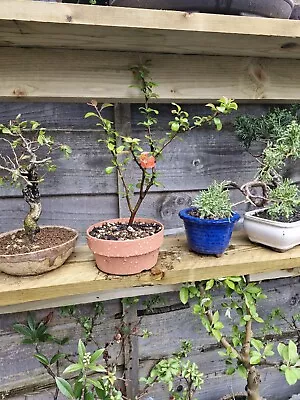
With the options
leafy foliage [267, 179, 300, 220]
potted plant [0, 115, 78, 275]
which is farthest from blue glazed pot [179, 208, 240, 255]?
potted plant [0, 115, 78, 275]

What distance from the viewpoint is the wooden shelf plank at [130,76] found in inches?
30.5

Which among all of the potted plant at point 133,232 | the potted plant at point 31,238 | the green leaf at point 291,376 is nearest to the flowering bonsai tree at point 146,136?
the potted plant at point 133,232

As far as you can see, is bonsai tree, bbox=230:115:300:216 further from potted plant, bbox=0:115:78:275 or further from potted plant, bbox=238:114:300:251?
potted plant, bbox=0:115:78:275

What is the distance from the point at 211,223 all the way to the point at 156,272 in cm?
16

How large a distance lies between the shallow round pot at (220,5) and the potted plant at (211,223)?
37cm

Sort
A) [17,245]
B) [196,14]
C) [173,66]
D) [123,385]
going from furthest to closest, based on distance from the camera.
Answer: [123,385] → [173,66] → [17,245] → [196,14]

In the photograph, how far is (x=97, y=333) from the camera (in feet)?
3.63

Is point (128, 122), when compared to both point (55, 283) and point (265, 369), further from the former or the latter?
point (265, 369)

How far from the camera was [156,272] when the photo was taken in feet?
2.49

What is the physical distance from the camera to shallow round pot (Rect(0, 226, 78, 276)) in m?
0.70

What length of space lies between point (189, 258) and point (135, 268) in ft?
0.47

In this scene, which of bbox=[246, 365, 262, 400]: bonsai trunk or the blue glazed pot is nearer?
the blue glazed pot

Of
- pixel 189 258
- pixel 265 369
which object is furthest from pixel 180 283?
pixel 265 369

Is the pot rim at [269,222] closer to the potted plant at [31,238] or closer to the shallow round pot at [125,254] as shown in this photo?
the shallow round pot at [125,254]
